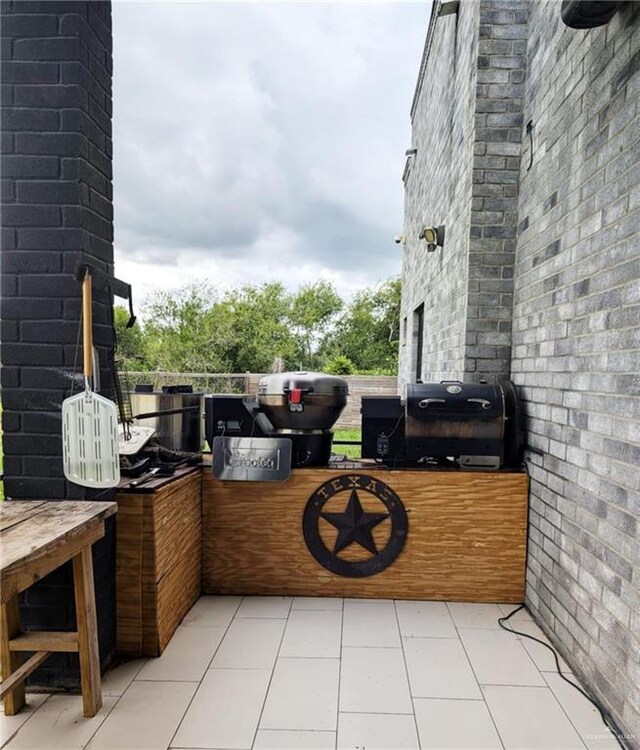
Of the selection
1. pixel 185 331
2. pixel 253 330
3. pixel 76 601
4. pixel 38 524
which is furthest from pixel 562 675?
pixel 185 331

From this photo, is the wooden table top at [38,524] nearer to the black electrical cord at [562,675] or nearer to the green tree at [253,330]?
the black electrical cord at [562,675]

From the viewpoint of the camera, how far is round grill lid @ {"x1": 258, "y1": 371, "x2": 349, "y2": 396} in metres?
2.36

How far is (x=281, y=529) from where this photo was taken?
8.02ft

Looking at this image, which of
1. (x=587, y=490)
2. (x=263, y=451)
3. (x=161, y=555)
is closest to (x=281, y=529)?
(x=263, y=451)

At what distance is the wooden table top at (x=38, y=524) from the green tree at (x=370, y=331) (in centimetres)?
1322

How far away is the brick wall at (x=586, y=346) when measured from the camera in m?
1.52

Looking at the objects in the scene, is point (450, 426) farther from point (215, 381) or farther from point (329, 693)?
point (215, 381)

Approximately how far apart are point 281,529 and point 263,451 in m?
0.47

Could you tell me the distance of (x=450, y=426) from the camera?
242 cm

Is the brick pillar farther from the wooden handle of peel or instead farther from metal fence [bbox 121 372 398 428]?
metal fence [bbox 121 372 398 428]

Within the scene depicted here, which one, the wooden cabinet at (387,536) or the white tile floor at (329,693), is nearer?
the white tile floor at (329,693)

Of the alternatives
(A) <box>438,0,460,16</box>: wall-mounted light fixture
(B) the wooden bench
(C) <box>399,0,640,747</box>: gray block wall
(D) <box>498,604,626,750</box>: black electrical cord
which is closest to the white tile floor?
(D) <box>498,604,626,750</box>: black electrical cord

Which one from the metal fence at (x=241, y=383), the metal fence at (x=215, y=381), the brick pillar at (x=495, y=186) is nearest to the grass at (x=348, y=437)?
the metal fence at (x=241, y=383)

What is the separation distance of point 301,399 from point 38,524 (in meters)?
1.32
